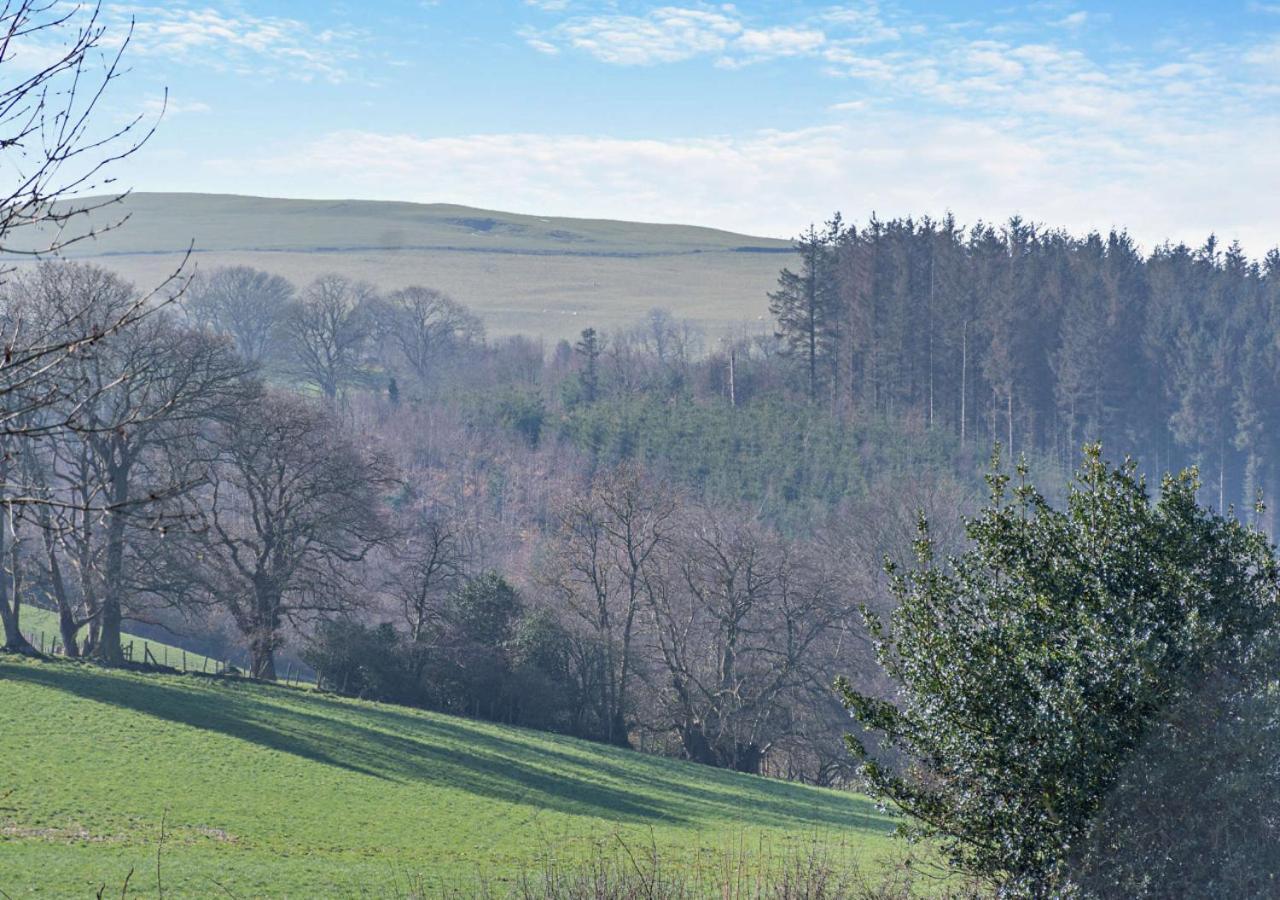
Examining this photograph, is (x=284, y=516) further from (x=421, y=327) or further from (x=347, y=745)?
(x=421, y=327)

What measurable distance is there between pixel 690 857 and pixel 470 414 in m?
80.5

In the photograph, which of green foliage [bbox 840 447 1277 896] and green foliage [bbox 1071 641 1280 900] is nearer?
green foliage [bbox 1071 641 1280 900]

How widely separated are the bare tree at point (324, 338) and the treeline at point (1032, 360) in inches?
1580

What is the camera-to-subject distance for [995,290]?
102 m

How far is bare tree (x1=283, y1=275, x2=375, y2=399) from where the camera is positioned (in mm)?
112438

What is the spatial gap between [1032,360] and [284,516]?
237 feet

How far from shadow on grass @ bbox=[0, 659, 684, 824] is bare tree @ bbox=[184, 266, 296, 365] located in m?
82.3

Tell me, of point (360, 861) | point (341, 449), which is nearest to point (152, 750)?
point (360, 861)

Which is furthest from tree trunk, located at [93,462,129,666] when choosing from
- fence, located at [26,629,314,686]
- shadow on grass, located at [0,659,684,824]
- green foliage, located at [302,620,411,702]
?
green foliage, located at [302,620,411,702]

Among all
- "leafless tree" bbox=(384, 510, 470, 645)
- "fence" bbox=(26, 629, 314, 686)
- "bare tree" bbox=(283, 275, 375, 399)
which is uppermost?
"bare tree" bbox=(283, 275, 375, 399)

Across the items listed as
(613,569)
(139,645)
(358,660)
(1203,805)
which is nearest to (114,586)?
(358,660)

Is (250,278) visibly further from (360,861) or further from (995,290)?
(360,861)

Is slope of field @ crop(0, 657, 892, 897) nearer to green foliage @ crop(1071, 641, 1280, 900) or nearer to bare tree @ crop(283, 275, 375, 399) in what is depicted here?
green foliage @ crop(1071, 641, 1280, 900)

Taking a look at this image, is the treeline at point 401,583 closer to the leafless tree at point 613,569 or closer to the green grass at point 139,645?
the leafless tree at point 613,569
